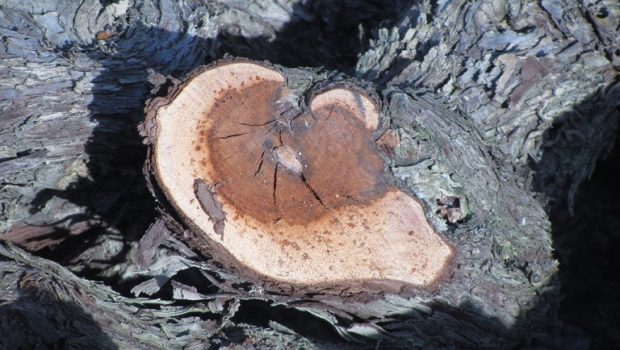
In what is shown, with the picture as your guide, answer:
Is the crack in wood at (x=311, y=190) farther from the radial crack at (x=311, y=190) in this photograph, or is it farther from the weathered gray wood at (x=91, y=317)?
the weathered gray wood at (x=91, y=317)

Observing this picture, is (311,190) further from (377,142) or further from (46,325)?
(46,325)

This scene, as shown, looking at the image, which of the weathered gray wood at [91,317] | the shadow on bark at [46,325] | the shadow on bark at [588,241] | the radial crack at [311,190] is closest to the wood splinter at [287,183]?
the radial crack at [311,190]

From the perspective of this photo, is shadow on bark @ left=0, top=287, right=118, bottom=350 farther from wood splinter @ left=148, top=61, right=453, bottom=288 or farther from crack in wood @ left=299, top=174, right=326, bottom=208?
crack in wood @ left=299, top=174, right=326, bottom=208

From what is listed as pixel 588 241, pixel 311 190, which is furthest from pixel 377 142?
pixel 588 241

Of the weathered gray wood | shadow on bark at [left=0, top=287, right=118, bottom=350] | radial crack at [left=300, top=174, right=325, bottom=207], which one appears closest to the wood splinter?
radial crack at [left=300, top=174, right=325, bottom=207]

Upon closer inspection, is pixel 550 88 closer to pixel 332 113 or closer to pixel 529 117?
pixel 529 117

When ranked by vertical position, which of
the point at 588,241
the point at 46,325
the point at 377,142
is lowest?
the point at 46,325

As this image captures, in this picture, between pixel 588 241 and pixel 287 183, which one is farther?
pixel 588 241
